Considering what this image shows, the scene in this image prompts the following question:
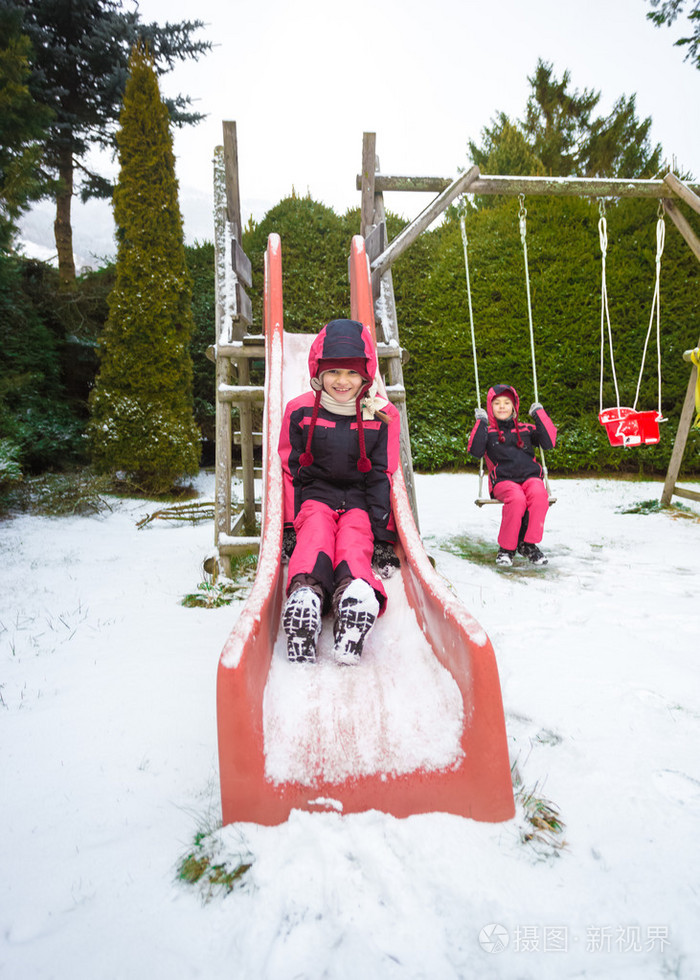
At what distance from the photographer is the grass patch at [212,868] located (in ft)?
3.93

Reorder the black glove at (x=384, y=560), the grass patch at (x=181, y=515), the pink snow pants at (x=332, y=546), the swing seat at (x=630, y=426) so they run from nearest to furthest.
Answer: the pink snow pants at (x=332, y=546) < the black glove at (x=384, y=560) < the swing seat at (x=630, y=426) < the grass patch at (x=181, y=515)

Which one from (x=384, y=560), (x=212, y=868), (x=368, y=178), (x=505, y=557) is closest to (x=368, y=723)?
(x=212, y=868)

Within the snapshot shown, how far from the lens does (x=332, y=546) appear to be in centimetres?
213

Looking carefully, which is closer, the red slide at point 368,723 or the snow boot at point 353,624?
the red slide at point 368,723

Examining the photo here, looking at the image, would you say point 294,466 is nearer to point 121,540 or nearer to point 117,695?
point 117,695

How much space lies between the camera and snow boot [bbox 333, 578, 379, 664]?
1.80 metres

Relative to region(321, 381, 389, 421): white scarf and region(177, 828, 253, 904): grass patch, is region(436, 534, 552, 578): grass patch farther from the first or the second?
region(177, 828, 253, 904): grass patch

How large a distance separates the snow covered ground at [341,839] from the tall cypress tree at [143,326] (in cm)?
430

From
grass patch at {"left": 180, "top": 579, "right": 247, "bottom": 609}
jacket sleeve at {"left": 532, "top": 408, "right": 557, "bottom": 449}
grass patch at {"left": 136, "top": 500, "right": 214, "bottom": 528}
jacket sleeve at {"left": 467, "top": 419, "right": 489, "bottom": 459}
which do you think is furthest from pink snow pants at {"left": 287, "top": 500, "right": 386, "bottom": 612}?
grass patch at {"left": 136, "top": 500, "right": 214, "bottom": 528}

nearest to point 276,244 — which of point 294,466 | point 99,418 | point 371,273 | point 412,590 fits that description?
point 371,273

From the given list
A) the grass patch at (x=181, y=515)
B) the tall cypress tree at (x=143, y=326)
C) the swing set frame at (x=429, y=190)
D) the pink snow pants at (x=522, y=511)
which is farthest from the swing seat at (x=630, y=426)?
the tall cypress tree at (x=143, y=326)

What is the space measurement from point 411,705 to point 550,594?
6.03 feet

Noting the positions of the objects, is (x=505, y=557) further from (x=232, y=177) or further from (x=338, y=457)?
(x=232, y=177)

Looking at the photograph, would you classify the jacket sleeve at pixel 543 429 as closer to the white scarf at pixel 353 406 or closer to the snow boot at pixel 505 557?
the snow boot at pixel 505 557
